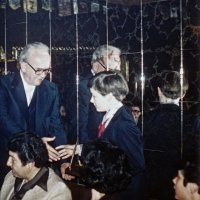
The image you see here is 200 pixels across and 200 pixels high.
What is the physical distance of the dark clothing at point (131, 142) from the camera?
103 inches

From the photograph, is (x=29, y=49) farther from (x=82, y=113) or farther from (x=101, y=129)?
(x=101, y=129)

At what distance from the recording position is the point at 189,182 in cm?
185

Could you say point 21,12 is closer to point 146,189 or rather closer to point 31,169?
point 31,169

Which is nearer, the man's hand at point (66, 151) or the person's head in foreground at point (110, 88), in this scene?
the person's head in foreground at point (110, 88)

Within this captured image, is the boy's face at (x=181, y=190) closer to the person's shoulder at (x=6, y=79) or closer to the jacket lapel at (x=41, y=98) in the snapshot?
the jacket lapel at (x=41, y=98)

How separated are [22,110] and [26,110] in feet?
0.12

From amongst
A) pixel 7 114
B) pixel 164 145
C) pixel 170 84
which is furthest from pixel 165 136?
pixel 7 114

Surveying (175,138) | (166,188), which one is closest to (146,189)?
(166,188)

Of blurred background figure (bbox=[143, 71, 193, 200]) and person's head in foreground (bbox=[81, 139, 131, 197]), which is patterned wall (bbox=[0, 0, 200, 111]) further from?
person's head in foreground (bbox=[81, 139, 131, 197])

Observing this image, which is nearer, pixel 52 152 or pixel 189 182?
pixel 189 182

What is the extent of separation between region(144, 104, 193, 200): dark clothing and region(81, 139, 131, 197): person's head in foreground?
28.5 inches

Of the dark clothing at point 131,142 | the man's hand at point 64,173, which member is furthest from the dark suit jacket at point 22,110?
the dark clothing at point 131,142

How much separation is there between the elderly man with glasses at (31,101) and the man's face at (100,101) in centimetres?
51

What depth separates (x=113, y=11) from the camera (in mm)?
2830
